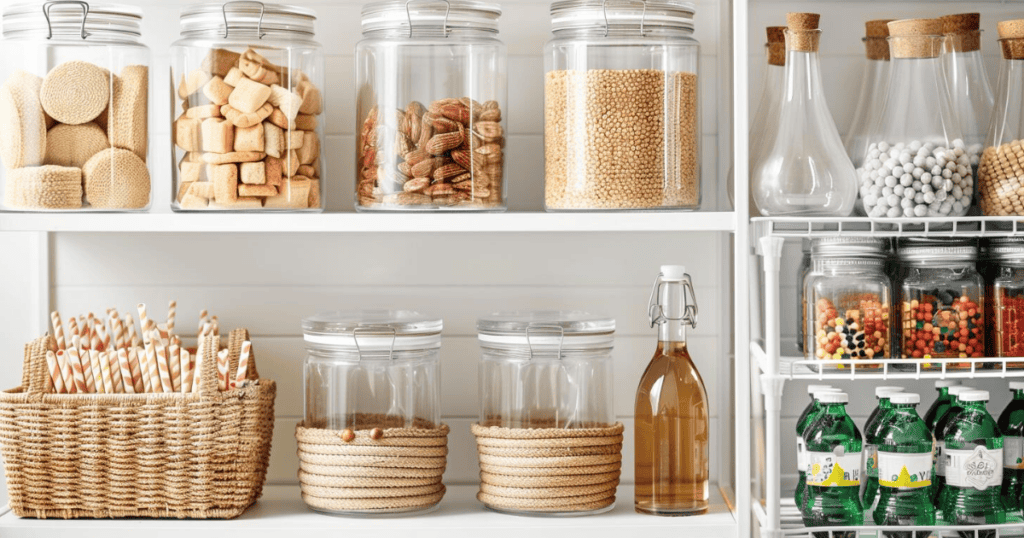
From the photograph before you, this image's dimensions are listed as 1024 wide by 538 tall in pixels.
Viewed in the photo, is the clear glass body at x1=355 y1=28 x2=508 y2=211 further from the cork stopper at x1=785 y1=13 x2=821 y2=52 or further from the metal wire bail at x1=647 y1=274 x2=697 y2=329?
the cork stopper at x1=785 y1=13 x2=821 y2=52

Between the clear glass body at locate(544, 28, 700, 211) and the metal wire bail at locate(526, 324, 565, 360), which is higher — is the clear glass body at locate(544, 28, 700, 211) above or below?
above

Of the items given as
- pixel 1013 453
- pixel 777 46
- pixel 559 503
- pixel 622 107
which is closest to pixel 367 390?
pixel 559 503

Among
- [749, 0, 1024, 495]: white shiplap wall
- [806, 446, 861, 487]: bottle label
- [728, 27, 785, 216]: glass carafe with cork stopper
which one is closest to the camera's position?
[806, 446, 861, 487]: bottle label

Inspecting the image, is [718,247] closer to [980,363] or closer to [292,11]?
[980,363]

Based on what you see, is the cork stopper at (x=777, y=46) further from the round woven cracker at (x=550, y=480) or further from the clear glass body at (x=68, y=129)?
the clear glass body at (x=68, y=129)

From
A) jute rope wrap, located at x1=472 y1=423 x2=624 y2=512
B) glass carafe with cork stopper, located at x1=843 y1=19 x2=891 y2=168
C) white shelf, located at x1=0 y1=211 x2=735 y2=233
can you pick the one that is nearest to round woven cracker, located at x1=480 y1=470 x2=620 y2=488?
jute rope wrap, located at x1=472 y1=423 x2=624 y2=512

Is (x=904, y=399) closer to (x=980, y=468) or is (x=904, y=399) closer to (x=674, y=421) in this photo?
(x=980, y=468)

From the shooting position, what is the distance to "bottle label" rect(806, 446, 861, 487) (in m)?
1.14

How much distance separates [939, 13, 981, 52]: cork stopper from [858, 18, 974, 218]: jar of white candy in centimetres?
4

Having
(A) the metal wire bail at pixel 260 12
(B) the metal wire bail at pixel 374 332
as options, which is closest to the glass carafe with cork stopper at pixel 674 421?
(B) the metal wire bail at pixel 374 332

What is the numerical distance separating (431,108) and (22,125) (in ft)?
1.67

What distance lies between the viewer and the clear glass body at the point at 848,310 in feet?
3.76

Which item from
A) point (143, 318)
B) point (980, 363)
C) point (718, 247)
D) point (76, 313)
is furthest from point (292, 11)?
point (980, 363)

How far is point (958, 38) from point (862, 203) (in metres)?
0.27
